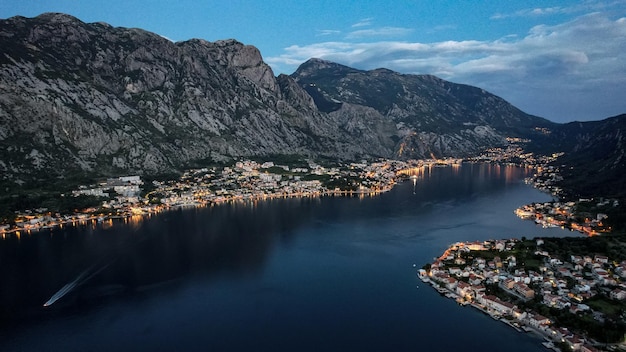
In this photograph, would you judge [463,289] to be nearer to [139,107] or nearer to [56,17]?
[139,107]

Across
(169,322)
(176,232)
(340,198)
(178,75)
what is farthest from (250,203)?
(178,75)

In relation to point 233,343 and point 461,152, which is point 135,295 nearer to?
point 233,343

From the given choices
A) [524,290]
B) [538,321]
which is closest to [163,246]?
[524,290]

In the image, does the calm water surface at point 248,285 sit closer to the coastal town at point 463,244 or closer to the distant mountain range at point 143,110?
the coastal town at point 463,244

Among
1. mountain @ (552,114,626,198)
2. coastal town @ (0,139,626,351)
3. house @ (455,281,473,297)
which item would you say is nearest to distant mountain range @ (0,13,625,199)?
mountain @ (552,114,626,198)

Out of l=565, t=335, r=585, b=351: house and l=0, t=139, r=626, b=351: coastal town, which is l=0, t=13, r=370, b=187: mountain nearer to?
l=0, t=139, r=626, b=351: coastal town
